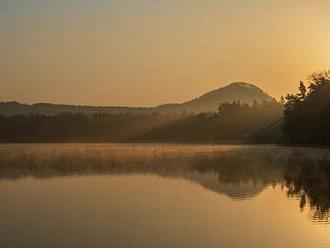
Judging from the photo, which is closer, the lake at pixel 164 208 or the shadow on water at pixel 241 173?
the lake at pixel 164 208

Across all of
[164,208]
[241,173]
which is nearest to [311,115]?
[241,173]

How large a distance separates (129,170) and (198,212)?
2816 cm

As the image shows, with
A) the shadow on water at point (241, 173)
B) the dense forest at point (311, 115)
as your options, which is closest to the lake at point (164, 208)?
the shadow on water at point (241, 173)

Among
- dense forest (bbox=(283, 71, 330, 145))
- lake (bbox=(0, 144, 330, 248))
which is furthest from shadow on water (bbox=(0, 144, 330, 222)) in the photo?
dense forest (bbox=(283, 71, 330, 145))

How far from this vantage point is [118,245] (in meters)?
21.9

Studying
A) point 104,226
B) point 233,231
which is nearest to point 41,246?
Answer: point 104,226

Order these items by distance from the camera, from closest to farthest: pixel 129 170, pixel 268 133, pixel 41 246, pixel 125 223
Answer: pixel 41 246
pixel 125 223
pixel 129 170
pixel 268 133

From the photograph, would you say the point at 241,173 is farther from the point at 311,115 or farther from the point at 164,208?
the point at 311,115

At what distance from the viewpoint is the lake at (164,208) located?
2328 centimetres

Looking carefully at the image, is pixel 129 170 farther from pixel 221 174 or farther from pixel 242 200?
pixel 242 200

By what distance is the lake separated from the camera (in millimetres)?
23281

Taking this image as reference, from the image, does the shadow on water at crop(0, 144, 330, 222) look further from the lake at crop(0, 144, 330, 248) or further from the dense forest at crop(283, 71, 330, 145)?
the dense forest at crop(283, 71, 330, 145)

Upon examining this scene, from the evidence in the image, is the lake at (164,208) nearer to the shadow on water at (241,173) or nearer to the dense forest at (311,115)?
the shadow on water at (241,173)

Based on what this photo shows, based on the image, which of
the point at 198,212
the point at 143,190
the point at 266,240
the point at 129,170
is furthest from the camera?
the point at 129,170
